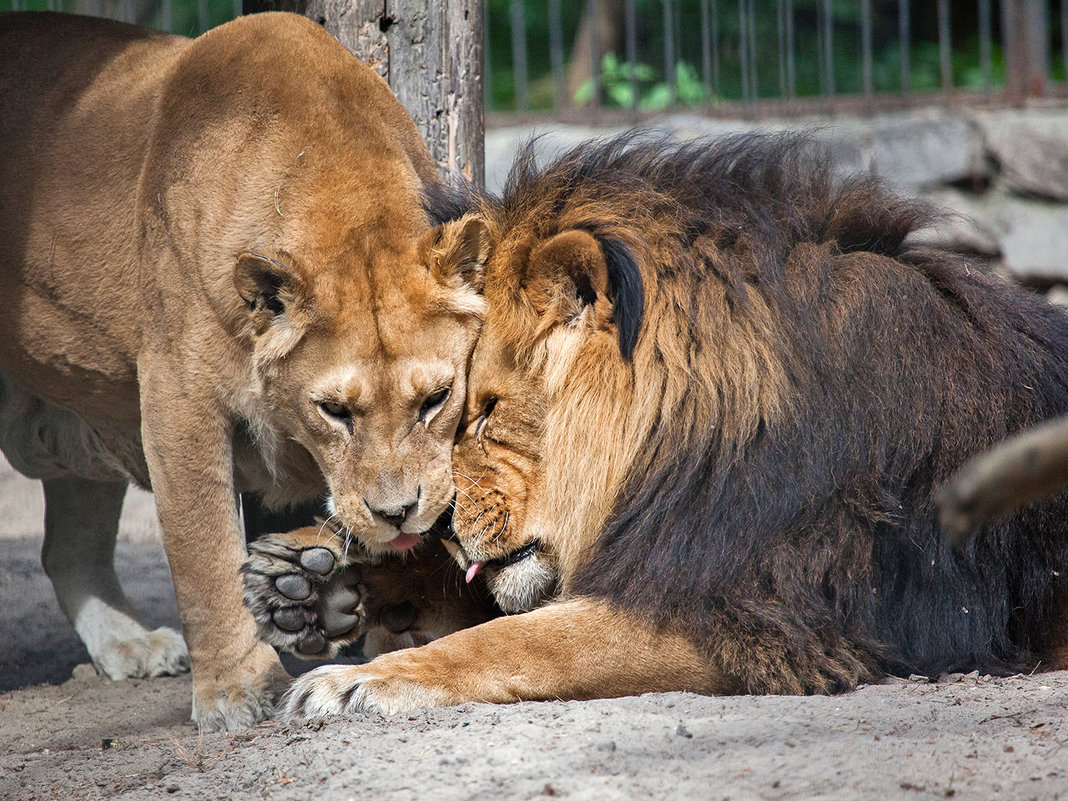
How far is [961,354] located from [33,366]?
112 inches

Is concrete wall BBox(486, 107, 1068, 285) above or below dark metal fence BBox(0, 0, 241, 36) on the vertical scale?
below

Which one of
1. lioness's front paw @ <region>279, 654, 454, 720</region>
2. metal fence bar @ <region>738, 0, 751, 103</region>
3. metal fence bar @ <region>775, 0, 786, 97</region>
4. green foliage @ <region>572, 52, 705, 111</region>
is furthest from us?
green foliage @ <region>572, 52, 705, 111</region>

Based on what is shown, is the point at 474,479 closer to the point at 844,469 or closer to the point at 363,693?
the point at 363,693

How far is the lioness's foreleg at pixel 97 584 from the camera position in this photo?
13.4 feet

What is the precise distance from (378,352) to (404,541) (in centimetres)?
48

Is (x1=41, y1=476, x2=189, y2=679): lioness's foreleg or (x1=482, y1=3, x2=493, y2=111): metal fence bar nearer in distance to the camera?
(x1=482, y1=3, x2=493, y2=111): metal fence bar

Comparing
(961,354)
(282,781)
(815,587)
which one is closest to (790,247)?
(961,354)

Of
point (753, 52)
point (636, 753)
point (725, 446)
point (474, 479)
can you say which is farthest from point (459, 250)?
point (753, 52)

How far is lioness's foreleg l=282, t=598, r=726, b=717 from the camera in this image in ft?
8.34

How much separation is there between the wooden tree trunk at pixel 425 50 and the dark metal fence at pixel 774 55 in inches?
156

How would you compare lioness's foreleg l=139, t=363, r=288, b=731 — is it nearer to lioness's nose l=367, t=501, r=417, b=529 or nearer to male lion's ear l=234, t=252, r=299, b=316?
male lion's ear l=234, t=252, r=299, b=316

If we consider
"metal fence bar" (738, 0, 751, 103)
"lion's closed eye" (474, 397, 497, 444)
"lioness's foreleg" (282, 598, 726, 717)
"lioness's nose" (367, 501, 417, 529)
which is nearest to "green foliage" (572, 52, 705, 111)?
"metal fence bar" (738, 0, 751, 103)

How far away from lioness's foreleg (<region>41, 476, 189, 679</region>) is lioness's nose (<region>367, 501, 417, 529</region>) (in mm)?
1709

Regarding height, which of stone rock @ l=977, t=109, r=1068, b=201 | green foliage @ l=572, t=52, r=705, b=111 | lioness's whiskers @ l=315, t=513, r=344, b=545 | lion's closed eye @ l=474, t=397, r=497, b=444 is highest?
green foliage @ l=572, t=52, r=705, b=111
